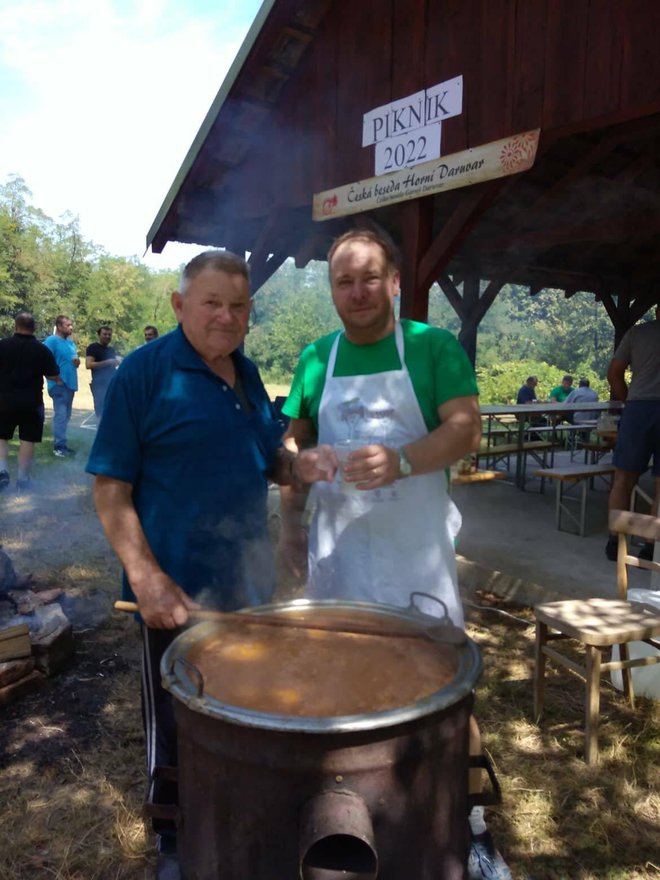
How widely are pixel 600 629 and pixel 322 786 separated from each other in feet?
6.27

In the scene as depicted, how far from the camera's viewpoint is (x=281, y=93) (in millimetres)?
5910

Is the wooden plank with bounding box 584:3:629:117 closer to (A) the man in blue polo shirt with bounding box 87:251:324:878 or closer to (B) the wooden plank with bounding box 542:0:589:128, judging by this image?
(B) the wooden plank with bounding box 542:0:589:128

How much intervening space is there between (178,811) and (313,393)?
1287 millimetres

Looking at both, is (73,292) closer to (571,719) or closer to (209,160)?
(209,160)

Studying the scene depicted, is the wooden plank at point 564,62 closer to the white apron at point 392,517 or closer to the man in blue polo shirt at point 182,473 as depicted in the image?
the white apron at point 392,517

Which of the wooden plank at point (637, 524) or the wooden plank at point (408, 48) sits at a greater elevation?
the wooden plank at point (408, 48)

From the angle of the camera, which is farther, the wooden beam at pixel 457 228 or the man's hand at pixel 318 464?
the wooden beam at pixel 457 228

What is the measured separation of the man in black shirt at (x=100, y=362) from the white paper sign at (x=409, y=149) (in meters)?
6.36

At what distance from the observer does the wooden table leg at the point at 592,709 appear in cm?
287

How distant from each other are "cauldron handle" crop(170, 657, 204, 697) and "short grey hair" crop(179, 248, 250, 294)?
1.03 meters

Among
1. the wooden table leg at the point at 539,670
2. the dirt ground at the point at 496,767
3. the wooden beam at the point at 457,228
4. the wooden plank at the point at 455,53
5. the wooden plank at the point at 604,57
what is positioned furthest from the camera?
the wooden beam at the point at 457,228

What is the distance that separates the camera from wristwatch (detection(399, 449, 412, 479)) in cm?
188

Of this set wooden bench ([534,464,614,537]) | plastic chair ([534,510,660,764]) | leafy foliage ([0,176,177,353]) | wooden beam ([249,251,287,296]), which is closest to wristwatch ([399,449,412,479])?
plastic chair ([534,510,660,764])

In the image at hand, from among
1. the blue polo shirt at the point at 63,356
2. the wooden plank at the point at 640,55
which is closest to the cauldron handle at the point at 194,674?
the wooden plank at the point at 640,55
